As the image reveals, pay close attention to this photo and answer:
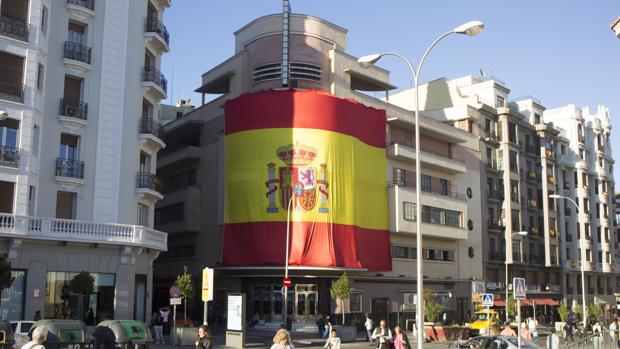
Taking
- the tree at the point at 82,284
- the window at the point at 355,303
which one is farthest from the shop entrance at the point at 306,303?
the tree at the point at 82,284

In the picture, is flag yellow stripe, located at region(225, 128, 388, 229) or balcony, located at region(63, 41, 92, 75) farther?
flag yellow stripe, located at region(225, 128, 388, 229)

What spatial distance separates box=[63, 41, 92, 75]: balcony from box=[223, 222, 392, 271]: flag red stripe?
1785 cm

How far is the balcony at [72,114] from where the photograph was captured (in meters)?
35.6

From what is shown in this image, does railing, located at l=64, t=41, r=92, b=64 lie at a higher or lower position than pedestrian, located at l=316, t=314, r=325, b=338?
higher

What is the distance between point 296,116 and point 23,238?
22.7 metres

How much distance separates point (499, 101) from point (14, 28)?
176 ft

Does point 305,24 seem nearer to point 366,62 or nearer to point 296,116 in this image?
point 296,116

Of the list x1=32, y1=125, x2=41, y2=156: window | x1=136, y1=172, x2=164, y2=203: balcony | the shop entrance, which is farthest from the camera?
the shop entrance

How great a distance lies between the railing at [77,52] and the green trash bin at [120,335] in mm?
18018

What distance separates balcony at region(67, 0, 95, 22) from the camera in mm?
36406

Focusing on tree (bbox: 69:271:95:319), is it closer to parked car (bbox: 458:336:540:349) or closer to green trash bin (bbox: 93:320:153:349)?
green trash bin (bbox: 93:320:153:349)

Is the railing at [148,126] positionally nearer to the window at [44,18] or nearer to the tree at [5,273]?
the window at [44,18]

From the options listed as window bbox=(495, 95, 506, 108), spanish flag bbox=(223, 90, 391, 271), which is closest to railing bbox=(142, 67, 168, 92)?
spanish flag bbox=(223, 90, 391, 271)

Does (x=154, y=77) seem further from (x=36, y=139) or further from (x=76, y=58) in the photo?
(x=36, y=139)
